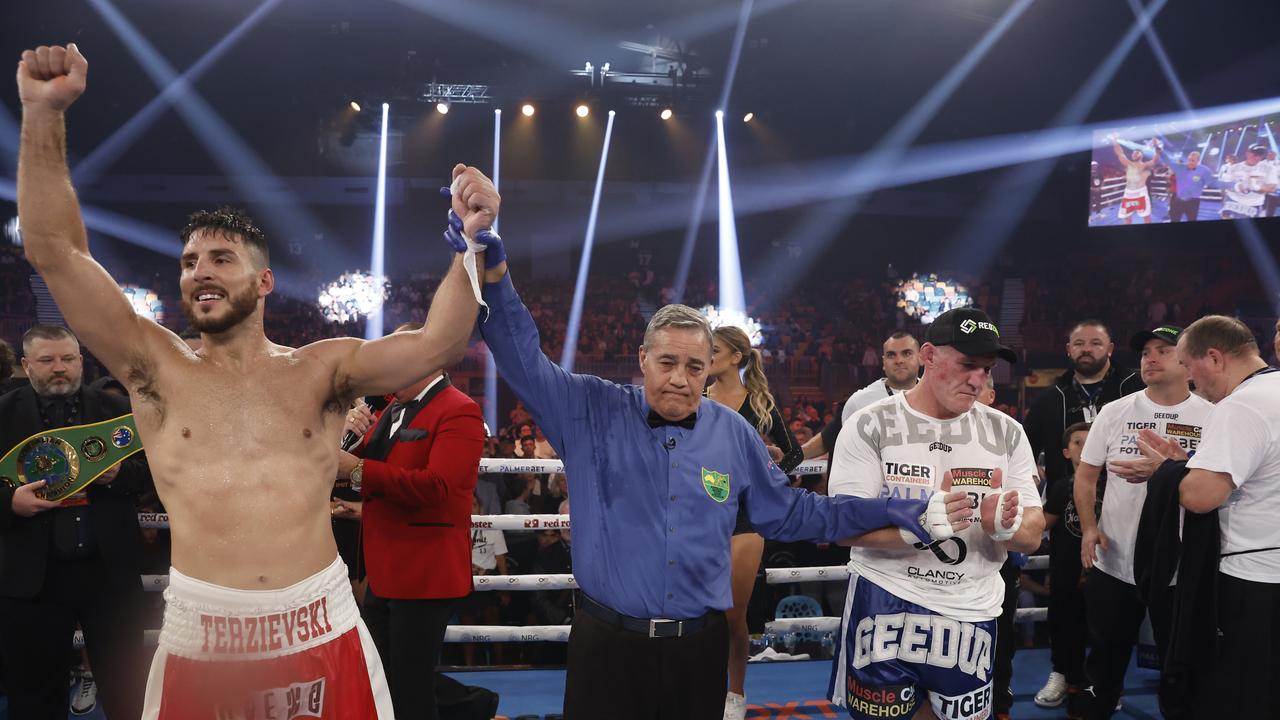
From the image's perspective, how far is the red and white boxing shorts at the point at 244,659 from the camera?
5.71 feet

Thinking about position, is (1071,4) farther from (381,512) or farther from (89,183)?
(89,183)

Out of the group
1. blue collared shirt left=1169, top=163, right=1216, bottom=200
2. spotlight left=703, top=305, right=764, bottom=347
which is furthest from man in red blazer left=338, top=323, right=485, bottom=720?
blue collared shirt left=1169, top=163, right=1216, bottom=200

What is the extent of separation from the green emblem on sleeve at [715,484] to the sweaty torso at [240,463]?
100cm

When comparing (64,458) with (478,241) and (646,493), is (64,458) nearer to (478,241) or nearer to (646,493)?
(478,241)

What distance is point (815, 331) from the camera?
17312mm

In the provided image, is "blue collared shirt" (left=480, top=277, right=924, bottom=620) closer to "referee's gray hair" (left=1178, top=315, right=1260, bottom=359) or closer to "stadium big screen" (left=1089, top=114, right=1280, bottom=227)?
"referee's gray hair" (left=1178, top=315, right=1260, bottom=359)

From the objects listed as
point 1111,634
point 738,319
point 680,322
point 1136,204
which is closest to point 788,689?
point 1111,634

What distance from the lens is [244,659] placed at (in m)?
1.75

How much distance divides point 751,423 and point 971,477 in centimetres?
146

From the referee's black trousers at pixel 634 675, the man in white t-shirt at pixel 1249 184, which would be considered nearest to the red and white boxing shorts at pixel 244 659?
the referee's black trousers at pixel 634 675

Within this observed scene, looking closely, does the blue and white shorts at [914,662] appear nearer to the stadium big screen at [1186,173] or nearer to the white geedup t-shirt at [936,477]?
the white geedup t-shirt at [936,477]

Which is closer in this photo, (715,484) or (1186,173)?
(715,484)

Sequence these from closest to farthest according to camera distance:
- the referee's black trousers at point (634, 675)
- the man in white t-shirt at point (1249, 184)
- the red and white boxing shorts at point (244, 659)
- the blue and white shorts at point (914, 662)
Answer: the red and white boxing shorts at point (244, 659)
the referee's black trousers at point (634, 675)
the blue and white shorts at point (914, 662)
the man in white t-shirt at point (1249, 184)

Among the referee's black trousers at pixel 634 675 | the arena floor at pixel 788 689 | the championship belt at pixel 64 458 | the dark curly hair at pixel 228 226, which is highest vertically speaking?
the dark curly hair at pixel 228 226
